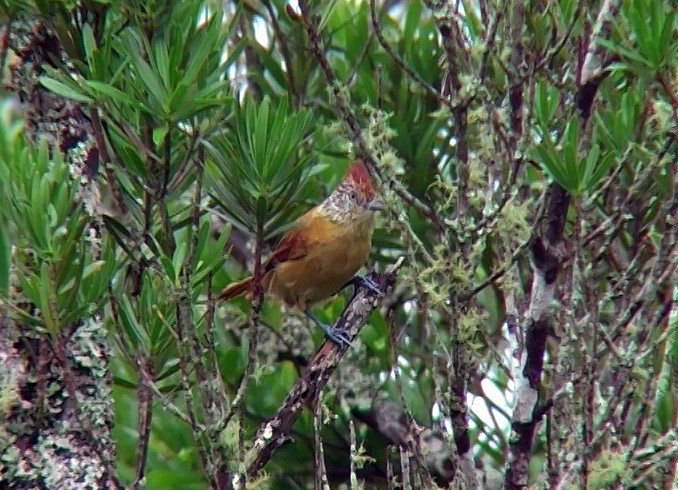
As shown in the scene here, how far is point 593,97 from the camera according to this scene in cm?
270

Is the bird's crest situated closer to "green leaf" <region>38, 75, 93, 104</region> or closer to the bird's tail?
the bird's tail

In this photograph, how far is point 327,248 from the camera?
4195mm

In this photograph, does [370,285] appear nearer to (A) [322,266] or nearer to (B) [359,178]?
(B) [359,178]

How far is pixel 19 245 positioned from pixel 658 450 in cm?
138

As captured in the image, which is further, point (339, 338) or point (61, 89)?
point (339, 338)

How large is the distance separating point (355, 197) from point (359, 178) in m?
0.10

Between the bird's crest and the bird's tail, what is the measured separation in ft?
Result: 1.66

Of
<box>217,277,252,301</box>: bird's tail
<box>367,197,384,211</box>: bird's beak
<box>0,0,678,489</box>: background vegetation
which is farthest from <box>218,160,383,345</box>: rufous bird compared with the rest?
<box>0,0,678,489</box>: background vegetation

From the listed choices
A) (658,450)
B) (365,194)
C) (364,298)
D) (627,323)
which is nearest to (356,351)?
(365,194)

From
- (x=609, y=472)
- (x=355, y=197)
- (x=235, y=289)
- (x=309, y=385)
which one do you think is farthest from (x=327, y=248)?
(x=609, y=472)

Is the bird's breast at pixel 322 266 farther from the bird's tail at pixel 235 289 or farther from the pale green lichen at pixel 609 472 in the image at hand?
the pale green lichen at pixel 609 472

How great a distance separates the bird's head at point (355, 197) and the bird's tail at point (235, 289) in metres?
0.45

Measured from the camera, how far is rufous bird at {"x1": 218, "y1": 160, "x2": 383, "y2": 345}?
4066 millimetres

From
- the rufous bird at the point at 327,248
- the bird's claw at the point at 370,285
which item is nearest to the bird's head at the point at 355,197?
the rufous bird at the point at 327,248
